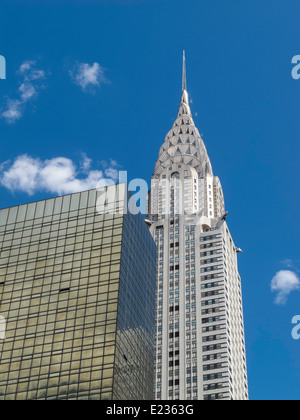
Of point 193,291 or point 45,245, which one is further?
point 193,291

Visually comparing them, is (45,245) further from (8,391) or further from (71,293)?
(8,391)

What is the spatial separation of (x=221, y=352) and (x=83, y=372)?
76.1 metres

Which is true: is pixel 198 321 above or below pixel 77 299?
above

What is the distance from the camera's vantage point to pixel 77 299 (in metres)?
111

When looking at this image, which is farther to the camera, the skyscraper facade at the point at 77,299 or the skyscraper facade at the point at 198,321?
the skyscraper facade at the point at 198,321

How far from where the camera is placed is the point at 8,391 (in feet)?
342

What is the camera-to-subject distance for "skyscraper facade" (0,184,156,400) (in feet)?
337

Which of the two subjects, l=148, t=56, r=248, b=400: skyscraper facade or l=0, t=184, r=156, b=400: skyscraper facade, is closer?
l=0, t=184, r=156, b=400: skyscraper facade

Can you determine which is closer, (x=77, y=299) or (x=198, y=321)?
(x=77, y=299)

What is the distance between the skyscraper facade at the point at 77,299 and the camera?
337 ft

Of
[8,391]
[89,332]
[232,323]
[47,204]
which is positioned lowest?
[8,391]

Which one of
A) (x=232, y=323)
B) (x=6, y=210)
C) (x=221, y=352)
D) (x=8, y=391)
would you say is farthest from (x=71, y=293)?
(x=232, y=323)

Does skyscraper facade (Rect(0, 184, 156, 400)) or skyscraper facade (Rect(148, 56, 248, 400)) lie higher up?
skyscraper facade (Rect(148, 56, 248, 400))

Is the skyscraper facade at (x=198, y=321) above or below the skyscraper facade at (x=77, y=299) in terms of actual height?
above
